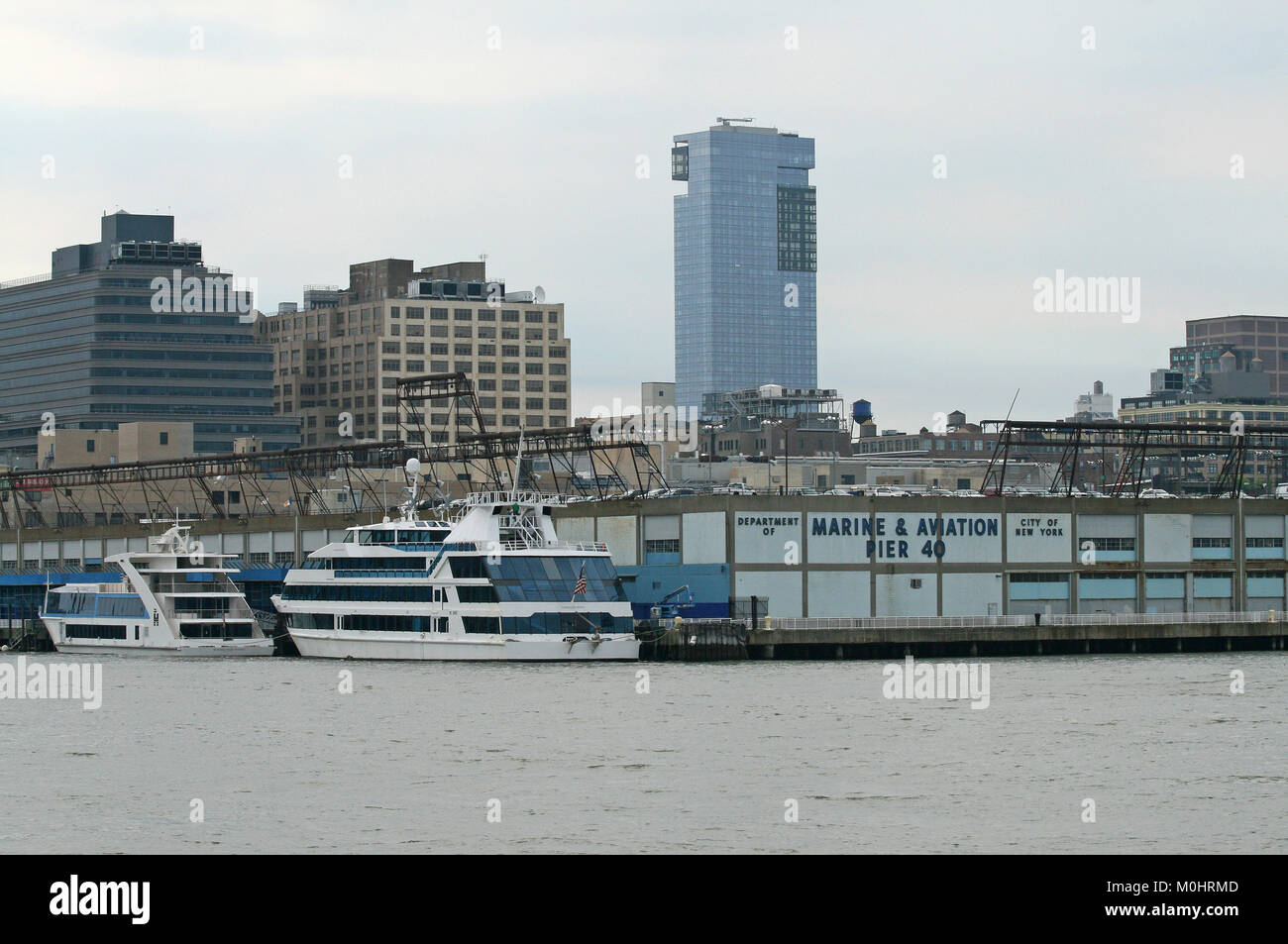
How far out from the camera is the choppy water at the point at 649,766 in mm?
43812

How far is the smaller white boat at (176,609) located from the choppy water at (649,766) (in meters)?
21.6

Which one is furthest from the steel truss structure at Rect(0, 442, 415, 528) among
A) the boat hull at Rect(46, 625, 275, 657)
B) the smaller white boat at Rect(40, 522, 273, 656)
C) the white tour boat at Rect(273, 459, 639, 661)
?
the white tour boat at Rect(273, 459, 639, 661)

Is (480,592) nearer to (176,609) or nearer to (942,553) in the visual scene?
(176,609)

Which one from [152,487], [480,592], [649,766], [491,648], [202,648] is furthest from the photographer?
[152,487]

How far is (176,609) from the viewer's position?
349 feet

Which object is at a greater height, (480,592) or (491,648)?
(480,592)

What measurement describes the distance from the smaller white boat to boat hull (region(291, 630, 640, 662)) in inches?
445

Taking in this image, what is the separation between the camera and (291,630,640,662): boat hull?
91.6m

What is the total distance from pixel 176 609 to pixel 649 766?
58.1m

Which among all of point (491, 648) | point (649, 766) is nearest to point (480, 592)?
point (491, 648)

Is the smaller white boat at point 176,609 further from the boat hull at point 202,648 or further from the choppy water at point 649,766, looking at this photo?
the choppy water at point 649,766

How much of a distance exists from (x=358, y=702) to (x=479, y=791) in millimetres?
24541

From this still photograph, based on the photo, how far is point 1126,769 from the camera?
54.0m
